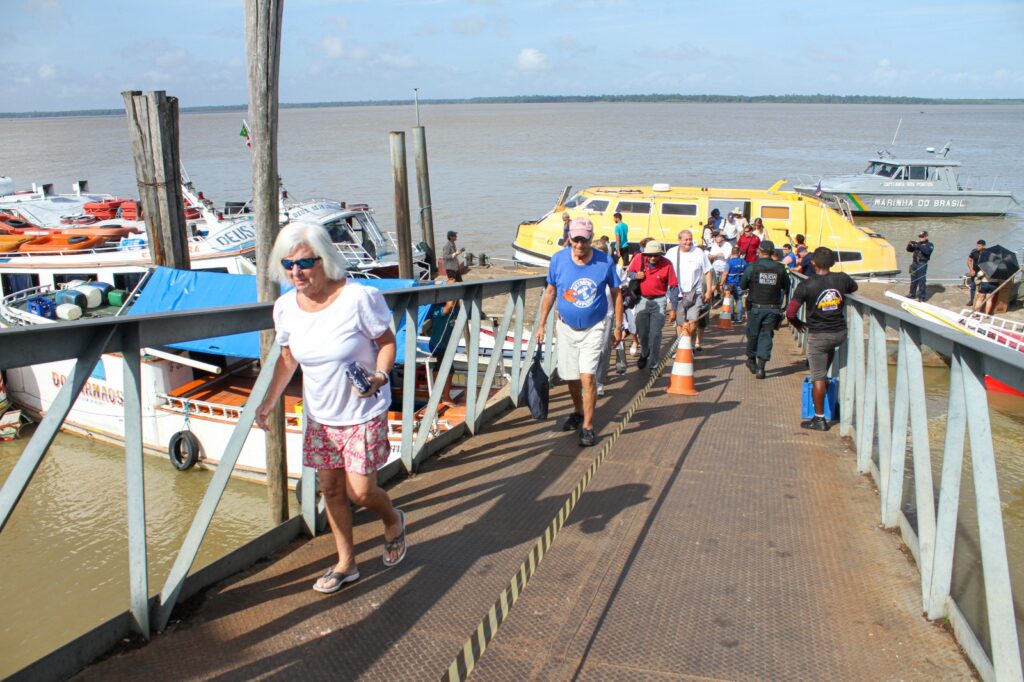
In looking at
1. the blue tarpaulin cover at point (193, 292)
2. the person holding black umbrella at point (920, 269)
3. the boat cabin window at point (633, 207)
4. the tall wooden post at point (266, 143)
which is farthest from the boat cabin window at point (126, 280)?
the person holding black umbrella at point (920, 269)

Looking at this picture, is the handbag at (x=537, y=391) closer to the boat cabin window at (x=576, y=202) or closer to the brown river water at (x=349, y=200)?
the brown river water at (x=349, y=200)

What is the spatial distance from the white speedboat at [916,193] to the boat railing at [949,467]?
35101 millimetres

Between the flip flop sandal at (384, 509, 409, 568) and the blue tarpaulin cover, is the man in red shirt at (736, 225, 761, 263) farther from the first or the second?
the flip flop sandal at (384, 509, 409, 568)

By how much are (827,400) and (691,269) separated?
3.48m

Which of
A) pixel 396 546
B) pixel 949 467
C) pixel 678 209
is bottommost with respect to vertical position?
pixel 396 546

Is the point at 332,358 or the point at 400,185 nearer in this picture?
the point at 332,358

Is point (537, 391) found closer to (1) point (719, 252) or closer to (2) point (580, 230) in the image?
(2) point (580, 230)

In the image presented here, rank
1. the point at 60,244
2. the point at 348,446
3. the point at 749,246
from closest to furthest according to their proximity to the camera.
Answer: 1. the point at 348,446
2. the point at 749,246
3. the point at 60,244

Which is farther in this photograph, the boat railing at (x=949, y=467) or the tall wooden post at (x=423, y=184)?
the tall wooden post at (x=423, y=184)

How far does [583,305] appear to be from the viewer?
6.02 metres

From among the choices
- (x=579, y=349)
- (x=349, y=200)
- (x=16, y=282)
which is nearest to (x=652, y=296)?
(x=579, y=349)

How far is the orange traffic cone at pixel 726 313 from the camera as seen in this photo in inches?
535

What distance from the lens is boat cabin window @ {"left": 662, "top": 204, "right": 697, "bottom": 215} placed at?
21734 mm

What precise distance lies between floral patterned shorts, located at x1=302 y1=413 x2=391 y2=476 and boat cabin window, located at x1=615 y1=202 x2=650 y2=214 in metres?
19.2
